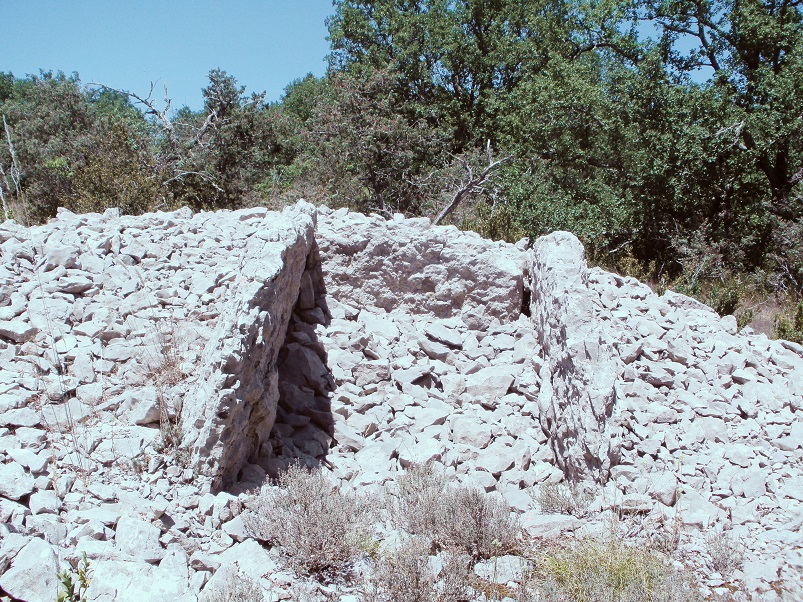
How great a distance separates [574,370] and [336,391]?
194 centimetres

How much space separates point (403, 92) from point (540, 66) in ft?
11.2

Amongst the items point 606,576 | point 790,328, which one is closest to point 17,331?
point 606,576

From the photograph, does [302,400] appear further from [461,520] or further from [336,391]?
[461,520]

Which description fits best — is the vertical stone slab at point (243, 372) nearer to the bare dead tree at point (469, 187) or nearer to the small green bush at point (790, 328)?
the bare dead tree at point (469, 187)

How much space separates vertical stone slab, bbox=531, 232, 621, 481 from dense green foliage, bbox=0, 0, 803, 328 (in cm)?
374

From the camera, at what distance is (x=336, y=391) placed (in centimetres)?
551

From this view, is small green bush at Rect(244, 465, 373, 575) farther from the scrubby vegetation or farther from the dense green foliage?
the dense green foliage

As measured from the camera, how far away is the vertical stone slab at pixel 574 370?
4.66 meters

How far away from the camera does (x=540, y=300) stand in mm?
6059

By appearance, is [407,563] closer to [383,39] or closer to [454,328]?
[454,328]

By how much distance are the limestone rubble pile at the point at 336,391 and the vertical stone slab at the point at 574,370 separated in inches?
0.8

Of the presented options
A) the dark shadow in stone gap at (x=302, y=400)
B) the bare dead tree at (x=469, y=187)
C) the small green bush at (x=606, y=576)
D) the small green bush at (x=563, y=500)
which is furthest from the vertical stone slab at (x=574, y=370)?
the bare dead tree at (x=469, y=187)

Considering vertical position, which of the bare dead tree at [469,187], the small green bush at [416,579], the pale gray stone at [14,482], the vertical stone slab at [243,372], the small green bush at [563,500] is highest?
the bare dead tree at [469,187]

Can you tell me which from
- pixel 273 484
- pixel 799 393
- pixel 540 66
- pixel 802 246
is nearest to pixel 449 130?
pixel 540 66
